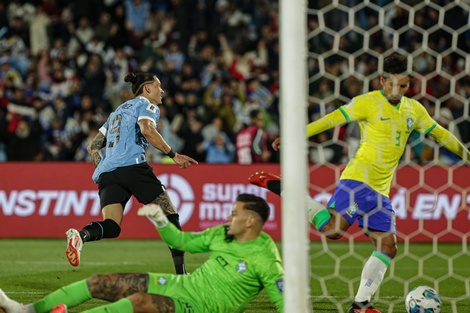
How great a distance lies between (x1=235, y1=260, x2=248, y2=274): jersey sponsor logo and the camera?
17.4 feet

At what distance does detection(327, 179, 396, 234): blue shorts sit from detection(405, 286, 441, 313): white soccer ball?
20.4 inches

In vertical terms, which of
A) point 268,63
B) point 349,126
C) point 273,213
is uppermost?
point 268,63

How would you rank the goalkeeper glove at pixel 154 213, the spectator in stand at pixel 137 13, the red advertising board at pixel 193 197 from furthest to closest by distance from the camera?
the spectator in stand at pixel 137 13
the red advertising board at pixel 193 197
the goalkeeper glove at pixel 154 213

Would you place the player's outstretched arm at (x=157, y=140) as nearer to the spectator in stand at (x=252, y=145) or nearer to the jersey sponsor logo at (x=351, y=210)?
the jersey sponsor logo at (x=351, y=210)

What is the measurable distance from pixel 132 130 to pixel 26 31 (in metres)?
10.3

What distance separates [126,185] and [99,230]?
1.48 ft

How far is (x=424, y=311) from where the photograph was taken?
6270 millimetres

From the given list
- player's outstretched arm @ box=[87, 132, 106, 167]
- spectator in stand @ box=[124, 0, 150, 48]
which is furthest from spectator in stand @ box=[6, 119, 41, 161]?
player's outstretched arm @ box=[87, 132, 106, 167]

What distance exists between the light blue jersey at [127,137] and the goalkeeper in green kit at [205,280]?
6.66 feet

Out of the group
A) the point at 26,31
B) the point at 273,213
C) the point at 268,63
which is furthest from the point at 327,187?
the point at 26,31

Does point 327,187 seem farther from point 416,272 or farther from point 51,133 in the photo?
point 51,133

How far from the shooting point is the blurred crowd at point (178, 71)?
14500mm

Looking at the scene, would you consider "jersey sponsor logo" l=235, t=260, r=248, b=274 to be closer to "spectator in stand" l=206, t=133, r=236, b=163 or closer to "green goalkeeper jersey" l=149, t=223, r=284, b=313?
"green goalkeeper jersey" l=149, t=223, r=284, b=313

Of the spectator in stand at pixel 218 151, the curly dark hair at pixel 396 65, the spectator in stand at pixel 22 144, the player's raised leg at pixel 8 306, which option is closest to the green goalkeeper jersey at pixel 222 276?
the player's raised leg at pixel 8 306
